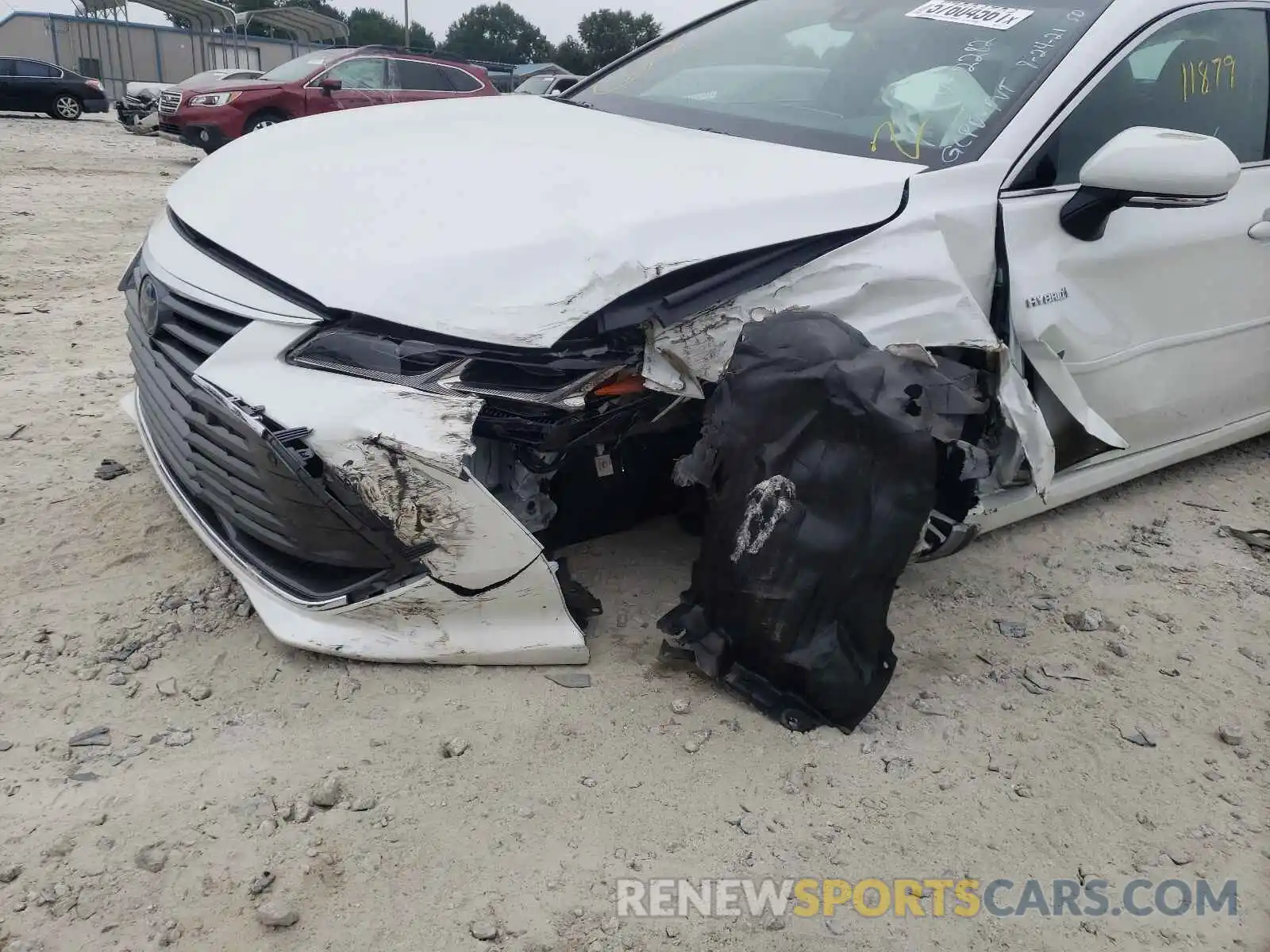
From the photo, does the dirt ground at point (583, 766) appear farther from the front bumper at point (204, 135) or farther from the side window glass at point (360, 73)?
the side window glass at point (360, 73)

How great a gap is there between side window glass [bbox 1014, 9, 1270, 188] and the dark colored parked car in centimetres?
1959

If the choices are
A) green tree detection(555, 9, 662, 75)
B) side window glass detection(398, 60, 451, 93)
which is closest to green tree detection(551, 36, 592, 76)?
green tree detection(555, 9, 662, 75)

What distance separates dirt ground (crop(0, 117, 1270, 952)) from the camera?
1.60 m

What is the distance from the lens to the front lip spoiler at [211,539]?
2008mm

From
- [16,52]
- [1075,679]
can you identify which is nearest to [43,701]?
[1075,679]

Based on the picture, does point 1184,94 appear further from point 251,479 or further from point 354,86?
point 354,86

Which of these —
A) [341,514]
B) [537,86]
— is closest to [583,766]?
[341,514]

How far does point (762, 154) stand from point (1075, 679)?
59.2 inches

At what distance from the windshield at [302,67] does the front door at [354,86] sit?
6.6 inches

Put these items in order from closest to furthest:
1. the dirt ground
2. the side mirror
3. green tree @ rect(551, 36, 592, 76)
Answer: the dirt ground
the side mirror
green tree @ rect(551, 36, 592, 76)

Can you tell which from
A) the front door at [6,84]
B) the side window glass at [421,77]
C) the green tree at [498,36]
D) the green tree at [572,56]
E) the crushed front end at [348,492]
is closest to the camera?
the crushed front end at [348,492]

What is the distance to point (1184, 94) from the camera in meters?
2.82

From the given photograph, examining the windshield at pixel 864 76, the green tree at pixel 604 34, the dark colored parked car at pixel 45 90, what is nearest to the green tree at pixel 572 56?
the green tree at pixel 604 34

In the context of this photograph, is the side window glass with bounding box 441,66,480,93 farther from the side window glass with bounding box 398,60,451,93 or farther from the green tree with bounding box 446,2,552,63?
the green tree with bounding box 446,2,552,63
